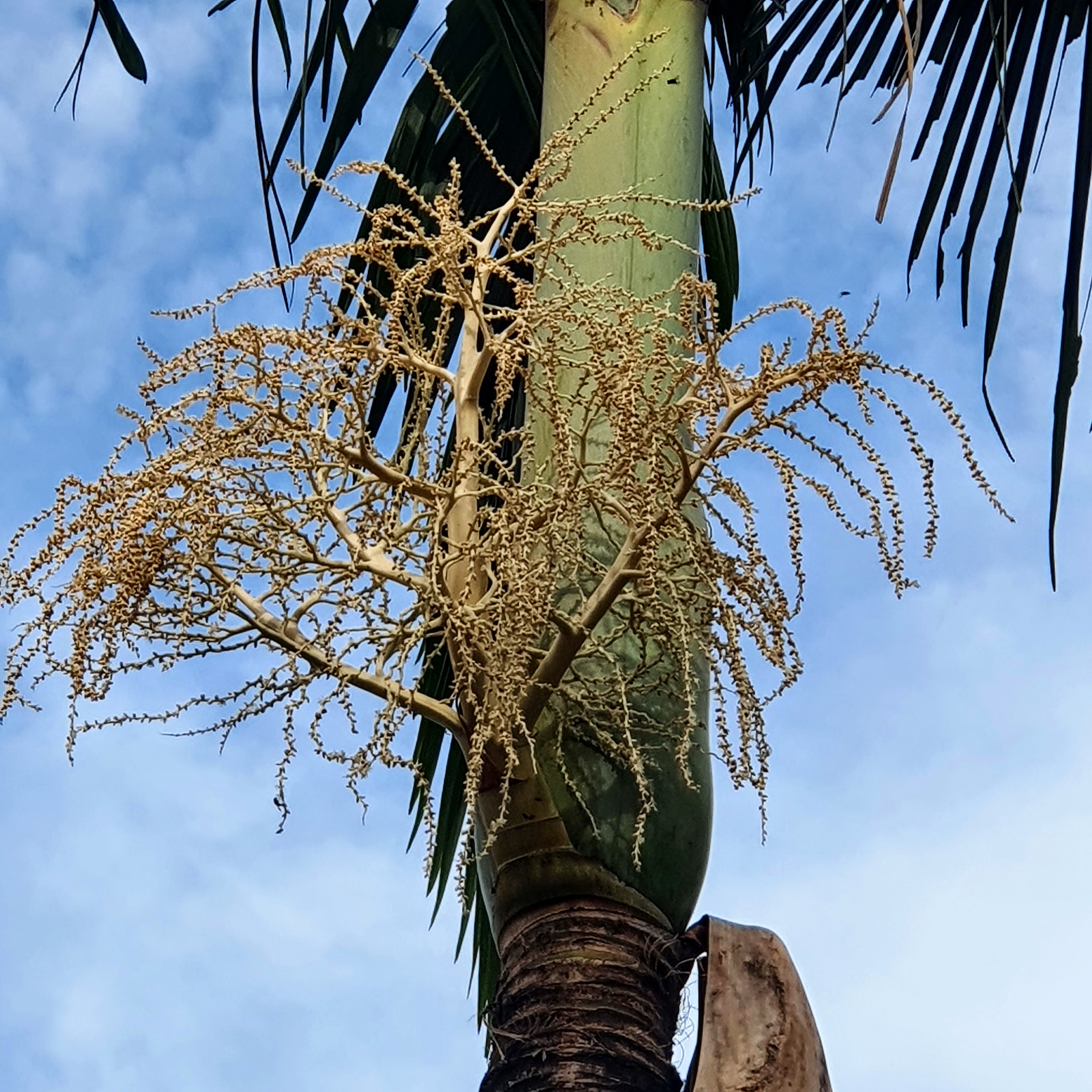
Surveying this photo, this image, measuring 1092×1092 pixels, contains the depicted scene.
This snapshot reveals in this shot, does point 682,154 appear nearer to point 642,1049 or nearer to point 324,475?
point 324,475

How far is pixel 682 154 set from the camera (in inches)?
108

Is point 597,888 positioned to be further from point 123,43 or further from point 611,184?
point 123,43

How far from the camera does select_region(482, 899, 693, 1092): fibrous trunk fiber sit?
2.10 m

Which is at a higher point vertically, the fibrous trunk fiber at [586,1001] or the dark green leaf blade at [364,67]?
the dark green leaf blade at [364,67]

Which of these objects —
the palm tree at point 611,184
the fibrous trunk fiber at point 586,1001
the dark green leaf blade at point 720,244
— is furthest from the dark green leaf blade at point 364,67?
the fibrous trunk fiber at point 586,1001

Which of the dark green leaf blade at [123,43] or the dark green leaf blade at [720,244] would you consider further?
the dark green leaf blade at [720,244]

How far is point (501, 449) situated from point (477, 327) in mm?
384

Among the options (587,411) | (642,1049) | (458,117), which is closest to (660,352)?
(587,411)

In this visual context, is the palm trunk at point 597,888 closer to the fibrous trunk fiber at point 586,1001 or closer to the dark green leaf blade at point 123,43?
the fibrous trunk fiber at point 586,1001

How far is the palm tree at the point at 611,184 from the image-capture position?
2.18 meters

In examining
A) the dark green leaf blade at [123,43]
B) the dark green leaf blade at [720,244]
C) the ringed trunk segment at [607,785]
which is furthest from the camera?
the dark green leaf blade at [720,244]

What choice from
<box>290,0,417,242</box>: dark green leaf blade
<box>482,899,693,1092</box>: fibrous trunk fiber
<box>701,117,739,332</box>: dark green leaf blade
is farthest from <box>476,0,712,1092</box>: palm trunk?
<box>701,117,739,332</box>: dark green leaf blade

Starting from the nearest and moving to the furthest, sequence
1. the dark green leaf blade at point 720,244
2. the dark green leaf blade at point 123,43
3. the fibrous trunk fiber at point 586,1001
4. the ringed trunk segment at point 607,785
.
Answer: the fibrous trunk fiber at point 586,1001 < the ringed trunk segment at point 607,785 < the dark green leaf blade at point 123,43 < the dark green leaf blade at point 720,244

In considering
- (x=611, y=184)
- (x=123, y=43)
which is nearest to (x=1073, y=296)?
(x=611, y=184)
